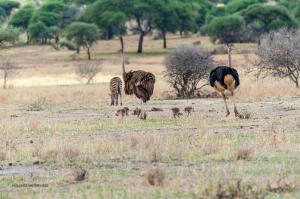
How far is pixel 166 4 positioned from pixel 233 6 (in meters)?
14.8

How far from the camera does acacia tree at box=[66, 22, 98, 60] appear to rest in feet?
238

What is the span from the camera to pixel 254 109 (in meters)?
23.2

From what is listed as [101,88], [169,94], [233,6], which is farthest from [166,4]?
[169,94]

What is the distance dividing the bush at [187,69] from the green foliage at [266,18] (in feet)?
130

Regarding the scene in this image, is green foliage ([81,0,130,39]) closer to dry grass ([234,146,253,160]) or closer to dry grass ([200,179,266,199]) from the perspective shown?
dry grass ([234,146,253,160])

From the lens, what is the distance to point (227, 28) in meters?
75.6

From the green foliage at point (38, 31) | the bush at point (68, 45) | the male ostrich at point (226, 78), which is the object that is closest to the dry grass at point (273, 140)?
the male ostrich at point (226, 78)

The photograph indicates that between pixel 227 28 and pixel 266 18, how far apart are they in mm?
3954

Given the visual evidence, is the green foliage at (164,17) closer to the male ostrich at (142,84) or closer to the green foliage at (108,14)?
the green foliage at (108,14)

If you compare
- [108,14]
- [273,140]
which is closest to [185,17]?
[108,14]

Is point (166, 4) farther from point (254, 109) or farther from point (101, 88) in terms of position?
point (254, 109)

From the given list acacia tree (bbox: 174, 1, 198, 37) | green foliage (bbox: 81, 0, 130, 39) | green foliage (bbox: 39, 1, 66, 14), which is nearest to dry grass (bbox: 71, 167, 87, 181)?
green foliage (bbox: 81, 0, 130, 39)

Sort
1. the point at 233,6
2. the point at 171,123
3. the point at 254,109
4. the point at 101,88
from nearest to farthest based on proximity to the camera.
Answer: the point at 171,123, the point at 254,109, the point at 101,88, the point at 233,6

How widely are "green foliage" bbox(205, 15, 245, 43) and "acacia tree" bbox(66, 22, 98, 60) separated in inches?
419
